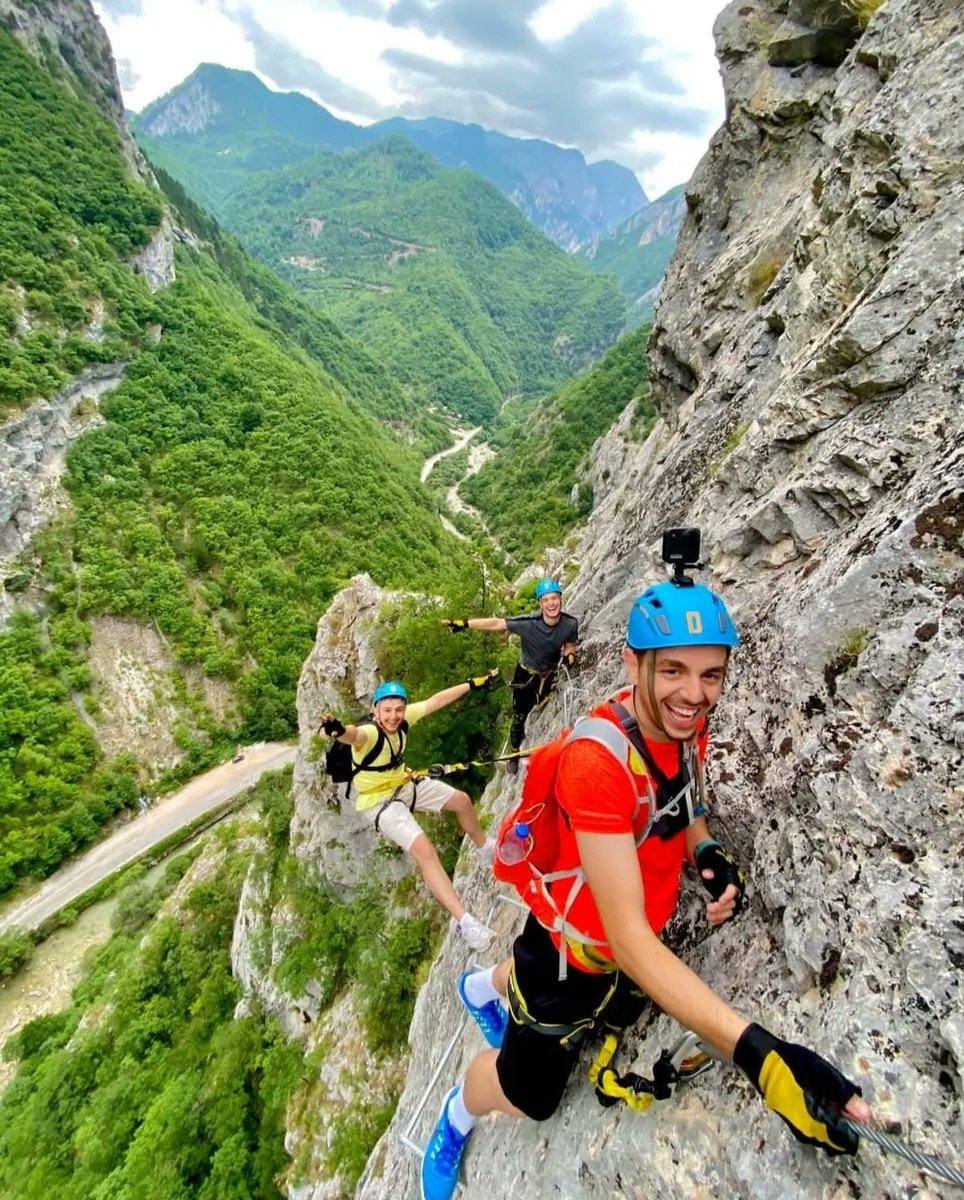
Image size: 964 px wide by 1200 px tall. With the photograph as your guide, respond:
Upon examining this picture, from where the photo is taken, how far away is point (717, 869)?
11.5 feet

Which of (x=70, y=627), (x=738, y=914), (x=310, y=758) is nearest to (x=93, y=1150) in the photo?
(x=310, y=758)

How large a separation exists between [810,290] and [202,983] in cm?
2743

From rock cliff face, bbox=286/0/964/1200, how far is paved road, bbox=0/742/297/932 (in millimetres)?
47727

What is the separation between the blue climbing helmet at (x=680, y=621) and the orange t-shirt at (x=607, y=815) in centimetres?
48

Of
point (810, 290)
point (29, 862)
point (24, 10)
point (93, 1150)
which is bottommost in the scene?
point (93, 1150)

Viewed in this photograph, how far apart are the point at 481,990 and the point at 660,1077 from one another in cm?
225

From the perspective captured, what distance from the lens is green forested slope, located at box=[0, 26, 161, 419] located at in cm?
6669

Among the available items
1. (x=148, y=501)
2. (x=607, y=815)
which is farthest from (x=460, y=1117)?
(x=148, y=501)

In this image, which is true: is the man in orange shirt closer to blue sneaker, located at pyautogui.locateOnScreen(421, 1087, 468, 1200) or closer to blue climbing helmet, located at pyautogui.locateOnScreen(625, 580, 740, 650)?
blue climbing helmet, located at pyautogui.locateOnScreen(625, 580, 740, 650)

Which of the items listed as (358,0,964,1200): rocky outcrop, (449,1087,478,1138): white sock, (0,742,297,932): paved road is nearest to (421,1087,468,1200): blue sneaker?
(449,1087,478,1138): white sock

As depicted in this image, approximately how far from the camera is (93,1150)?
21266 millimetres

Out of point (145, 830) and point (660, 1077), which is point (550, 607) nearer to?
point (660, 1077)

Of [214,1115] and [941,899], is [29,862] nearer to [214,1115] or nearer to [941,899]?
[214,1115]

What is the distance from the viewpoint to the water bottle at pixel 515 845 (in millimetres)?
3521
